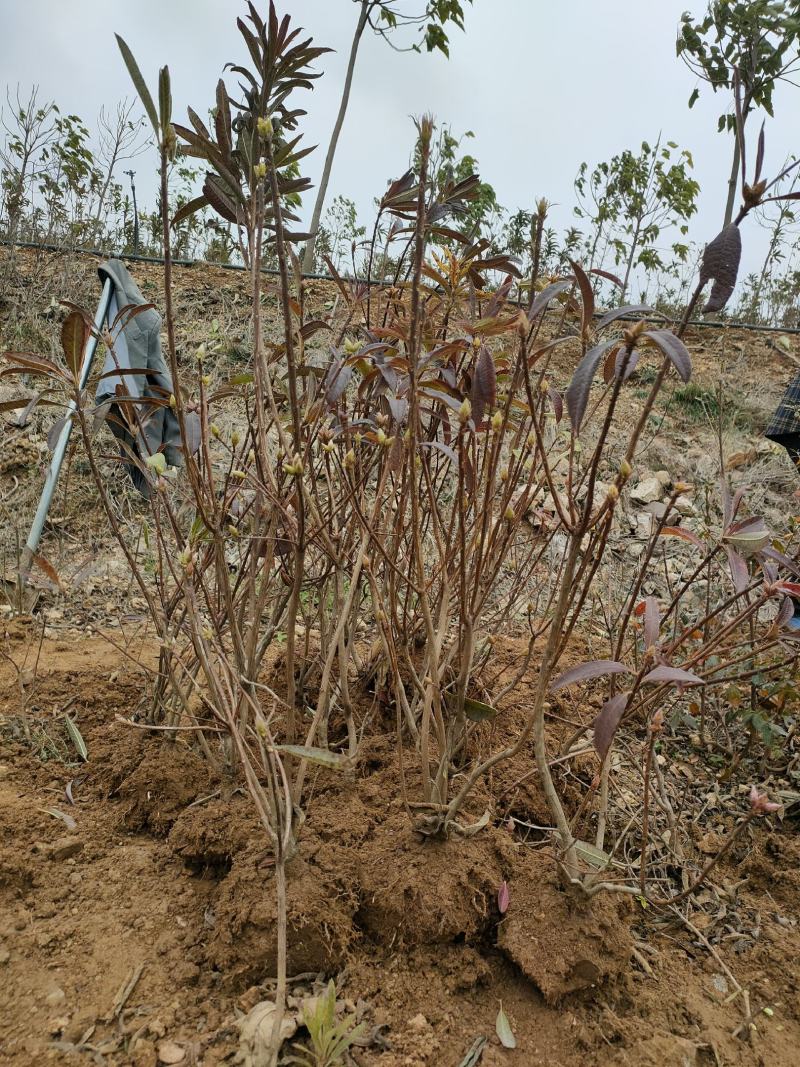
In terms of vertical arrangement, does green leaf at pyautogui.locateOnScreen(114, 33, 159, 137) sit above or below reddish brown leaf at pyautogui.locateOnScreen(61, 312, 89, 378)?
above

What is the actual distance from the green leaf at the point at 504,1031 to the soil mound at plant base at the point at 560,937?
0.08 metres

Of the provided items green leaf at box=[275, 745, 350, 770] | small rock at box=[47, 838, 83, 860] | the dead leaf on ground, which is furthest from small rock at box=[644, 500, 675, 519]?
small rock at box=[47, 838, 83, 860]

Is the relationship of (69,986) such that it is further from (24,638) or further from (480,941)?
(24,638)

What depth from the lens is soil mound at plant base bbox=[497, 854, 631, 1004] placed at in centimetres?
124

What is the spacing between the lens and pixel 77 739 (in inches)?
75.0

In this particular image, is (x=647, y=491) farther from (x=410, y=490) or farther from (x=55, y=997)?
(x=55, y=997)

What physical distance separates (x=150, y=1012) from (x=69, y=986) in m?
0.16

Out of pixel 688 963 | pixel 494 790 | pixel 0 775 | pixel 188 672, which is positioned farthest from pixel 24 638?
pixel 688 963

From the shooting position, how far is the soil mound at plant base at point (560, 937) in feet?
4.08

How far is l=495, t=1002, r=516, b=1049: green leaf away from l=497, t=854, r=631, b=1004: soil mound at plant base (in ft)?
0.28

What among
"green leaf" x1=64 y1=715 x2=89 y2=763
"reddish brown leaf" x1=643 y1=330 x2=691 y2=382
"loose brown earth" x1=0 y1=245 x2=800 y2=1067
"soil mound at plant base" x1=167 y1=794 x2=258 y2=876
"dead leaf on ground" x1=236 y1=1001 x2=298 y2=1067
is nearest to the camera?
"reddish brown leaf" x1=643 y1=330 x2=691 y2=382

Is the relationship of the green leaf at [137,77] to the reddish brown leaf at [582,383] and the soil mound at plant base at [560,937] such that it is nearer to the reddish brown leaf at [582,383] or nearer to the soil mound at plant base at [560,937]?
the reddish brown leaf at [582,383]

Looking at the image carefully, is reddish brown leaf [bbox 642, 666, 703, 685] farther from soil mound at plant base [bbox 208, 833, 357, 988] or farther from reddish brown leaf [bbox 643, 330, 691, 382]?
soil mound at plant base [bbox 208, 833, 357, 988]

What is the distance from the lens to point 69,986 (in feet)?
3.97
